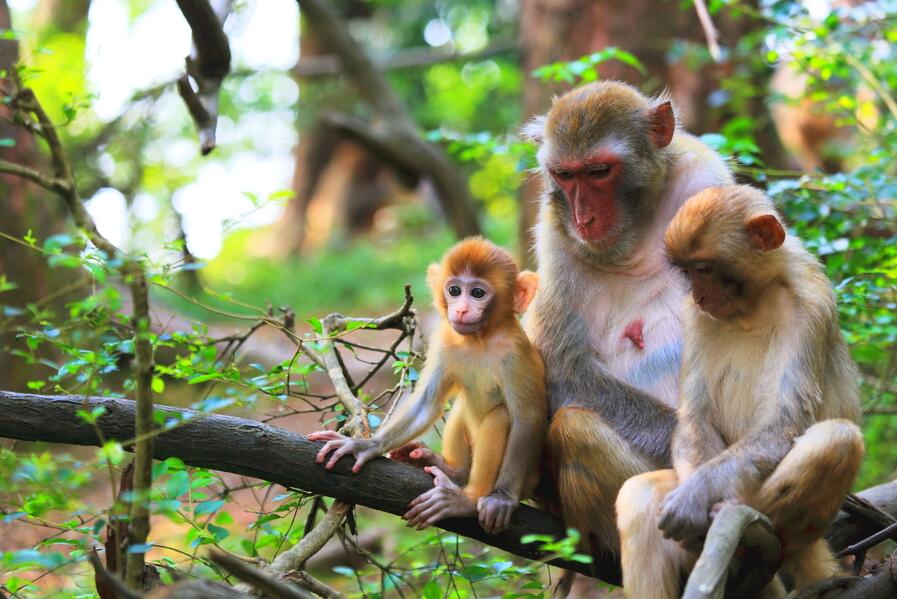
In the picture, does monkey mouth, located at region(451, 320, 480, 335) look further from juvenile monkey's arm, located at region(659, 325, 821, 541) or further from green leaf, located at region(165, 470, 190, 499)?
green leaf, located at region(165, 470, 190, 499)

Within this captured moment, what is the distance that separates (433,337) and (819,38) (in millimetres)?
3244

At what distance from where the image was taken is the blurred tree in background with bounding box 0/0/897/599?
412 centimetres

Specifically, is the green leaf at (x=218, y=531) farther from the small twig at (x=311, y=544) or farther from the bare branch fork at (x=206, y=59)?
the bare branch fork at (x=206, y=59)

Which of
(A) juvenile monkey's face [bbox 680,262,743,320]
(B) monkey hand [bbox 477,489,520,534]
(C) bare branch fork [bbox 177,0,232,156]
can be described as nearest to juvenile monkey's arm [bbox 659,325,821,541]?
(A) juvenile monkey's face [bbox 680,262,743,320]

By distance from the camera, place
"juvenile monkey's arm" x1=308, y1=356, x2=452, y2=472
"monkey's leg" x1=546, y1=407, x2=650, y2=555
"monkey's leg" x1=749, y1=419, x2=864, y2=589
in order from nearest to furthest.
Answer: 1. "monkey's leg" x1=749, y1=419, x2=864, y2=589
2. "juvenile monkey's arm" x1=308, y1=356, x2=452, y2=472
3. "monkey's leg" x1=546, y1=407, x2=650, y2=555

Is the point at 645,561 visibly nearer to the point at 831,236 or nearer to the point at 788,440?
the point at 788,440

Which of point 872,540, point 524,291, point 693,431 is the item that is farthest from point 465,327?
point 872,540

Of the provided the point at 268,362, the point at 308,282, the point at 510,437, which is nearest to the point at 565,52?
the point at 268,362

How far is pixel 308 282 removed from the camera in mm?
16891

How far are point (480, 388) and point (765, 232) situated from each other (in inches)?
58.8

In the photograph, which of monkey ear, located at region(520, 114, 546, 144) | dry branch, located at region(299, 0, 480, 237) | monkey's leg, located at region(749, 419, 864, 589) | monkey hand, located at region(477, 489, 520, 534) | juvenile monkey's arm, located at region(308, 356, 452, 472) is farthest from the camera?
dry branch, located at region(299, 0, 480, 237)

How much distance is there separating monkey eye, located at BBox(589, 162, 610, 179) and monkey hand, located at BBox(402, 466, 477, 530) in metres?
1.62

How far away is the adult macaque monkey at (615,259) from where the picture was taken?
4730 millimetres

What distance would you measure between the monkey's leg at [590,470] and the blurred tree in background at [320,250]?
404 mm
